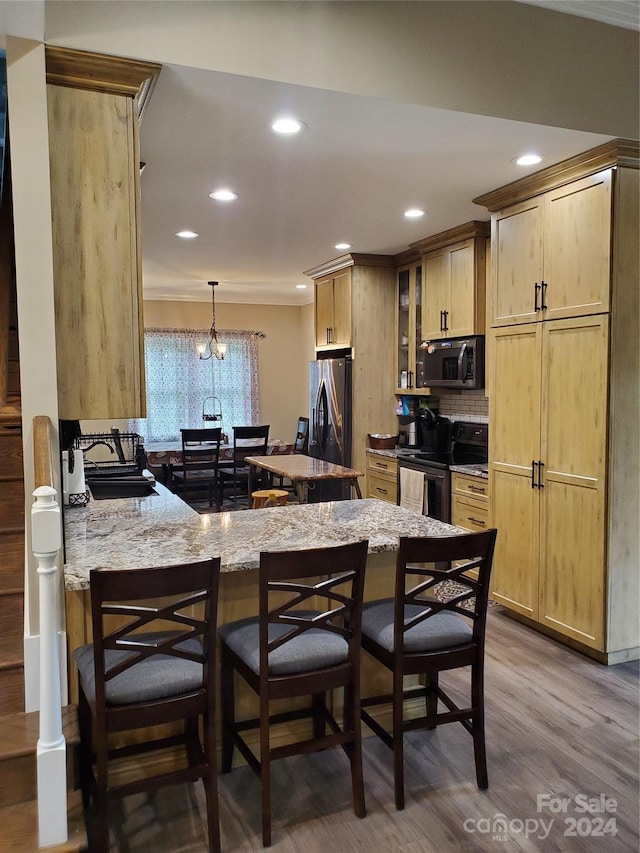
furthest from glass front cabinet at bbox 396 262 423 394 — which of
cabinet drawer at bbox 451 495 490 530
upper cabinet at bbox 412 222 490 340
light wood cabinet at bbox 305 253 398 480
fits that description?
cabinet drawer at bbox 451 495 490 530

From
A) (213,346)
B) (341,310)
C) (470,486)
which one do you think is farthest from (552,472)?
(213,346)

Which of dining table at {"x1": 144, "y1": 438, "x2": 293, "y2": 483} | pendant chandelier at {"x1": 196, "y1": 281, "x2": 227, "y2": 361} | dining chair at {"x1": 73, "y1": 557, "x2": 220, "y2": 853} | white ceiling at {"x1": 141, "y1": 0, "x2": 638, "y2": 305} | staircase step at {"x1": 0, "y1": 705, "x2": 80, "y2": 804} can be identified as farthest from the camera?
pendant chandelier at {"x1": 196, "y1": 281, "x2": 227, "y2": 361}

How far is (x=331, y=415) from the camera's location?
19.8ft

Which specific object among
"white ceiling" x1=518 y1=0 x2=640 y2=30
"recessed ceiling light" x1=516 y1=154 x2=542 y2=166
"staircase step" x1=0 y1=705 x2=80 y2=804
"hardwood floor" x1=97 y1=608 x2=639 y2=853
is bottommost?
"hardwood floor" x1=97 y1=608 x2=639 y2=853

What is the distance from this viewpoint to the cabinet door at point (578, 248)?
10.3ft

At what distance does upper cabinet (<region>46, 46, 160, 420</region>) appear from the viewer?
2244 mm

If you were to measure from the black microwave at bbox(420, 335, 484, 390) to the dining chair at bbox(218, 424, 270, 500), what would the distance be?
255cm

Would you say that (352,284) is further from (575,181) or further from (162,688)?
(162,688)

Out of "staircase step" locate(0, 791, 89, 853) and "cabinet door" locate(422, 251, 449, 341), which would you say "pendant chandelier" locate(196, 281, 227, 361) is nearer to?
"cabinet door" locate(422, 251, 449, 341)

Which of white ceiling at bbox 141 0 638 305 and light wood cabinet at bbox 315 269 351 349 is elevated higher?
white ceiling at bbox 141 0 638 305

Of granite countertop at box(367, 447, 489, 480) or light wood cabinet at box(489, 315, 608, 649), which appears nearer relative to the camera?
light wood cabinet at box(489, 315, 608, 649)

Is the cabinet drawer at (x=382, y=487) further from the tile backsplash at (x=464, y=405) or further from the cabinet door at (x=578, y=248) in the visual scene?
the cabinet door at (x=578, y=248)

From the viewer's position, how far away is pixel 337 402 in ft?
19.5

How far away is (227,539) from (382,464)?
3.31 metres
